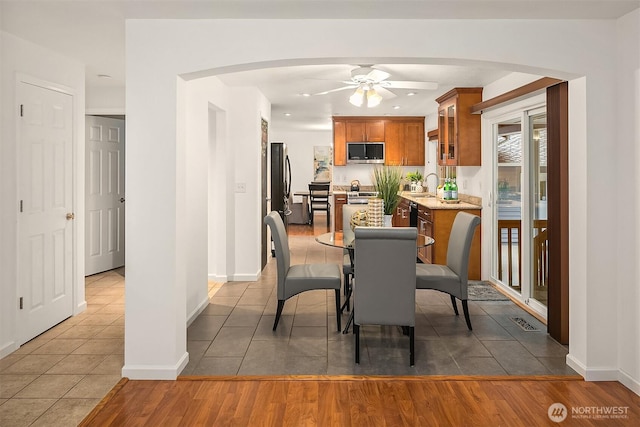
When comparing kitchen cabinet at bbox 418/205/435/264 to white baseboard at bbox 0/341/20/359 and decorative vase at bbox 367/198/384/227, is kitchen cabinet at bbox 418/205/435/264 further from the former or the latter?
white baseboard at bbox 0/341/20/359

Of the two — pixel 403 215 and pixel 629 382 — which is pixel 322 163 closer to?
pixel 403 215

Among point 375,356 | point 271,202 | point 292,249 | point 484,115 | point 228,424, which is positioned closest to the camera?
point 228,424

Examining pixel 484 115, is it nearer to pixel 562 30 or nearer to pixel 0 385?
pixel 562 30

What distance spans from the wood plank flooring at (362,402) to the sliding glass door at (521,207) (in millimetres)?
1678

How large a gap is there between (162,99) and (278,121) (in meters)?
7.28

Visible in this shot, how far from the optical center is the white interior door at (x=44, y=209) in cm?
370

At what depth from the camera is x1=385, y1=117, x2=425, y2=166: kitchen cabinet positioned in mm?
8742

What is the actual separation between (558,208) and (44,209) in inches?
157

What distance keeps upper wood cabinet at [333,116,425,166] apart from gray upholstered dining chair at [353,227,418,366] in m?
5.70

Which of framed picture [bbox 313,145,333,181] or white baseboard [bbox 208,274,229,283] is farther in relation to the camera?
framed picture [bbox 313,145,333,181]

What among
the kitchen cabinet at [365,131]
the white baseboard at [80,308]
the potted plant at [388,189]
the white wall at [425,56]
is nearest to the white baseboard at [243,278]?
the white baseboard at [80,308]

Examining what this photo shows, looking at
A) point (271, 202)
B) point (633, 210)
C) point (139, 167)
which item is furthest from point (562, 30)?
point (271, 202)

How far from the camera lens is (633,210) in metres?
2.92

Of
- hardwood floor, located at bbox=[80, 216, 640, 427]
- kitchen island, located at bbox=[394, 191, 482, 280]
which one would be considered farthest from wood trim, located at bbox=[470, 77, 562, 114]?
hardwood floor, located at bbox=[80, 216, 640, 427]
